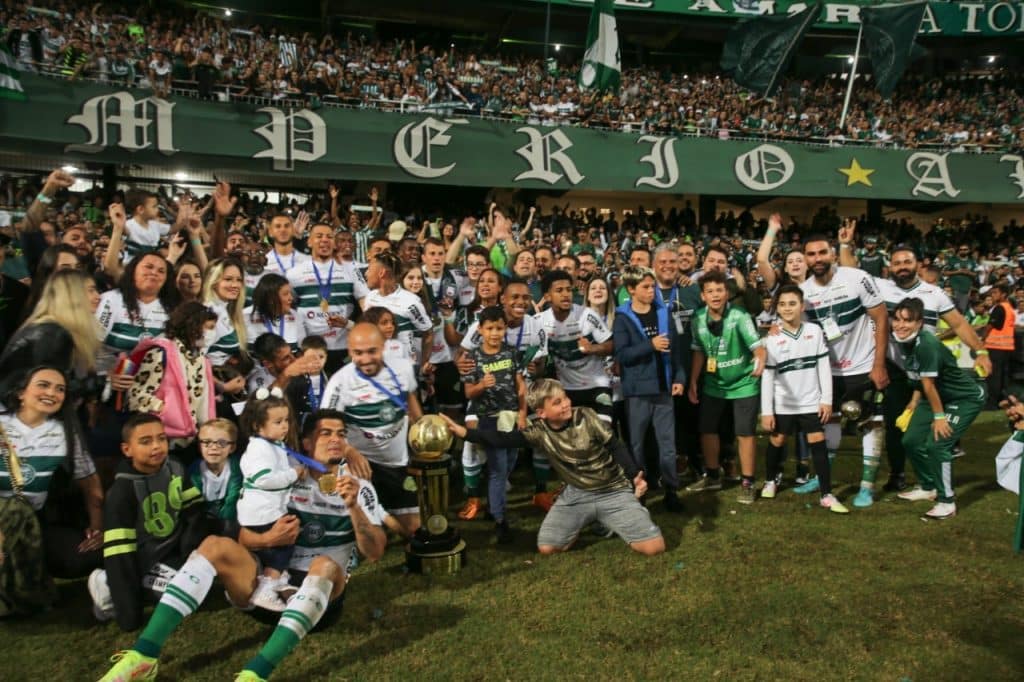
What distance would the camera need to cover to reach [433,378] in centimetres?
664

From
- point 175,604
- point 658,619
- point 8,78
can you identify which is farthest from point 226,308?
point 8,78

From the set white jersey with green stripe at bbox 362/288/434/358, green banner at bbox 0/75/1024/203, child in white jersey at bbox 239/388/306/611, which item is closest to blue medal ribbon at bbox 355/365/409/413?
child in white jersey at bbox 239/388/306/611

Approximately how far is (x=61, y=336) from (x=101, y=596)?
162cm

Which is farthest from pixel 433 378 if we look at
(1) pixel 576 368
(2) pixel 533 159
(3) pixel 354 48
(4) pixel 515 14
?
(4) pixel 515 14

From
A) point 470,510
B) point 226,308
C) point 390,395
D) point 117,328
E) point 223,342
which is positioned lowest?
point 470,510

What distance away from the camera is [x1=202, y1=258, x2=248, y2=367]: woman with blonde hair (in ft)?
17.5

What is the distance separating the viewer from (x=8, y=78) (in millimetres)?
9859

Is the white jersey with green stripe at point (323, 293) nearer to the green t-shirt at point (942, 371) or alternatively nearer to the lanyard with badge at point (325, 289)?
the lanyard with badge at point (325, 289)

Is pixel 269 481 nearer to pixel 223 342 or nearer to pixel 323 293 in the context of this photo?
pixel 223 342

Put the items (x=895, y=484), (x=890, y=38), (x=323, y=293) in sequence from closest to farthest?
(x=323, y=293) < (x=895, y=484) < (x=890, y=38)

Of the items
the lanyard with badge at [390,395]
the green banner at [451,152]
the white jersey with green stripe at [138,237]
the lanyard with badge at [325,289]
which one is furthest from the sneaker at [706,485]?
the green banner at [451,152]

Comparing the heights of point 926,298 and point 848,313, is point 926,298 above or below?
above

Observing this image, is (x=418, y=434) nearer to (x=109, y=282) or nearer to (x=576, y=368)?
(x=576, y=368)

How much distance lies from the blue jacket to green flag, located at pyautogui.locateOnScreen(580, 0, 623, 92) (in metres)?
14.2
